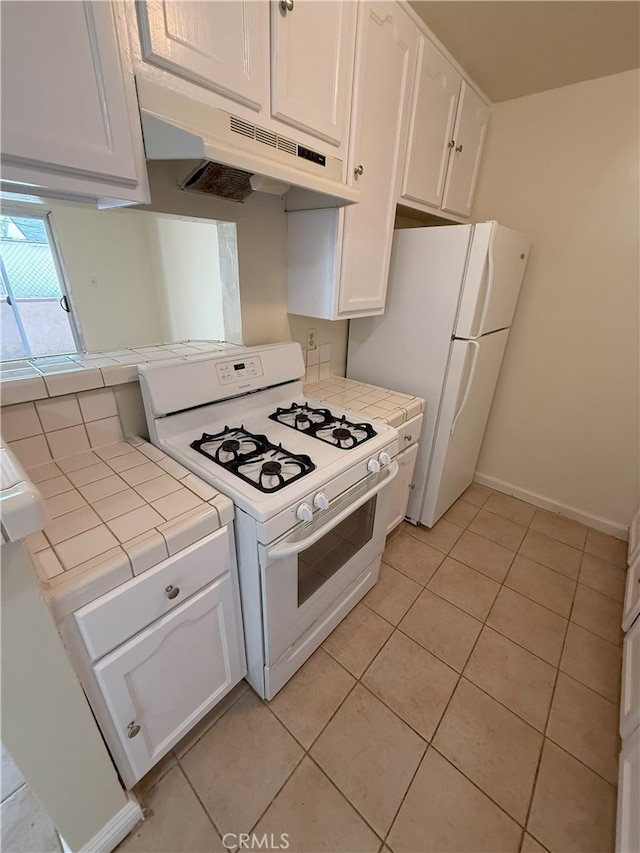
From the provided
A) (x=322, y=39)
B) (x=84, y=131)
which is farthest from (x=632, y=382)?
(x=84, y=131)

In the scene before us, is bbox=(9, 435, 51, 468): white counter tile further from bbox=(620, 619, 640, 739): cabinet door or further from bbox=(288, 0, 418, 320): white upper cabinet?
bbox=(620, 619, 640, 739): cabinet door

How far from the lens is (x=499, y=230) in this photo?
156 centimetres

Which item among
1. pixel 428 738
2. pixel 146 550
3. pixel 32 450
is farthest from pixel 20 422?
pixel 428 738

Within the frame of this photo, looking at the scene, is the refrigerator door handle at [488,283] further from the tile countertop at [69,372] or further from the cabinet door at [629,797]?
the cabinet door at [629,797]

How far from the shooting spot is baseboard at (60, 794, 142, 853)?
92cm

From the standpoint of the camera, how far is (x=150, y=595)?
838 mm

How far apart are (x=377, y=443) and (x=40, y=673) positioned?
1.07 m

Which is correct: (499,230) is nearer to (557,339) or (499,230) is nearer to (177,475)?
(557,339)

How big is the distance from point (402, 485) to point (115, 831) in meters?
1.60

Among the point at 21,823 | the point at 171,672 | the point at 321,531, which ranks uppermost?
the point at 321,531

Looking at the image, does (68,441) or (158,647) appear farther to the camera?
(68,441)

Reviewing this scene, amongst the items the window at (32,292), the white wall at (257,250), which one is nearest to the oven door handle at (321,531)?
the white wall at (257,250)

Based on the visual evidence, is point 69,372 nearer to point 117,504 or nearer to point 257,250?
point 117,504

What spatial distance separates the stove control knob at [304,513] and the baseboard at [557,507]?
2070 mm
